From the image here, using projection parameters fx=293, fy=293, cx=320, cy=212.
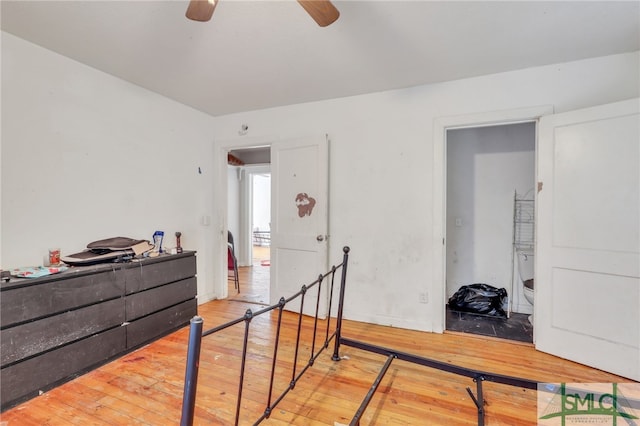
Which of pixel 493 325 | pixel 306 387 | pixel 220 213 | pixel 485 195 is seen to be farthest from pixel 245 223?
pixel 493 325

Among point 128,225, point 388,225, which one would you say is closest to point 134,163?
point 128,225

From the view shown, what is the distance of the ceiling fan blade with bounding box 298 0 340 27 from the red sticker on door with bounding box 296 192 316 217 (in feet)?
6.17

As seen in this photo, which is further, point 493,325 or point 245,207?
point 245,207

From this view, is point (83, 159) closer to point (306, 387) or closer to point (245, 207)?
point (306, 387)

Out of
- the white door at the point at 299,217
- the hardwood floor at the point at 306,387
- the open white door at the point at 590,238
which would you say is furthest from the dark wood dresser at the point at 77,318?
the open white door at the point at 590,238

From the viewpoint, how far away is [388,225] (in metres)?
3.09

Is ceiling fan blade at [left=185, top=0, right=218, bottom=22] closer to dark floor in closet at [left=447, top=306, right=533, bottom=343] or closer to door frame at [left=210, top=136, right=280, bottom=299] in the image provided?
door frame at [left=210, top=136, right=280, bottom=299]

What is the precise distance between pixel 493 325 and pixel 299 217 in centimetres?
236

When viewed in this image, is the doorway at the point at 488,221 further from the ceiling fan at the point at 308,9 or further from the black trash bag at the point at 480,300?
the ceiling fan at the point at 308,9

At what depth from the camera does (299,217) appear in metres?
3.39

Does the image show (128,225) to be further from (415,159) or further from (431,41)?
(431,41)

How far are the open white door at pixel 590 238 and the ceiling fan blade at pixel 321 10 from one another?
208 centimetres

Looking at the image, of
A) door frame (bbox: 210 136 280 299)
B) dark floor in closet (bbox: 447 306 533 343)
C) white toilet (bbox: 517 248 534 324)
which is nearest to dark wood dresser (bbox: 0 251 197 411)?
door frame (bbox: 210 136 280 299)

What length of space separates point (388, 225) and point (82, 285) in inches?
105
